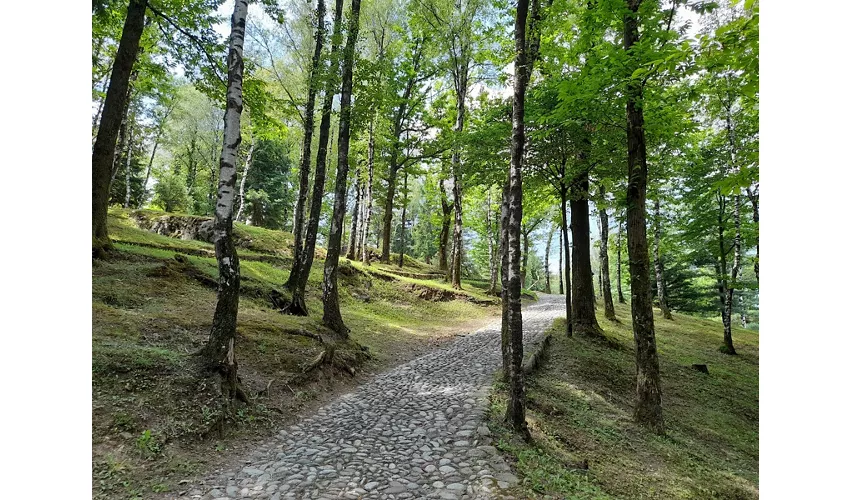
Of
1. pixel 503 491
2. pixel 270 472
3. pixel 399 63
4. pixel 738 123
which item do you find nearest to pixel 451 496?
pixel 503 491

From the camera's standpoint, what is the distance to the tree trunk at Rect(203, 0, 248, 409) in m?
5.51

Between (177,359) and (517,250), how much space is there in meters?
4.79

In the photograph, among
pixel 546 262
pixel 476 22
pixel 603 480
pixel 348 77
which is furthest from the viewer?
pixel 546 262

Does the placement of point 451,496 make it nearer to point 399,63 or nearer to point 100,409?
point 100,409

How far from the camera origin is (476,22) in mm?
17094

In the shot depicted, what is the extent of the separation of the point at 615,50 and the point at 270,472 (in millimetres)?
7005

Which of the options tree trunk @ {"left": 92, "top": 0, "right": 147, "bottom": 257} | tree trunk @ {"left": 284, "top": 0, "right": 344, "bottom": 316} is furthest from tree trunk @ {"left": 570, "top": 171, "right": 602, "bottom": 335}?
tree trunk @ {"left": 92, "top": 0, "right": 147, "bottom": 257}

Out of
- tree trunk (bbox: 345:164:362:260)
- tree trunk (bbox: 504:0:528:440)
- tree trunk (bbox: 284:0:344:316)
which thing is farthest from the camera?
tree trunk (bbox: 345:164:362:260)

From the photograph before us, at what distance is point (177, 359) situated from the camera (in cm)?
548

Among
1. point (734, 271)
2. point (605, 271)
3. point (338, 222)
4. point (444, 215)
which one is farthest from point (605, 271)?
point (338, 222)

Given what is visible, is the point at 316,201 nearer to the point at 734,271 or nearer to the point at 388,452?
the point at 388,452

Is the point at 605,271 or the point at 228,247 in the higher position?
the point at 228,247

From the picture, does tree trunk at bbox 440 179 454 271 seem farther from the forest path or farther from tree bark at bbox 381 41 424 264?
the forest path

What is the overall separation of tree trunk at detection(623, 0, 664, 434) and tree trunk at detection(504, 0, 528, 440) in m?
2.20
